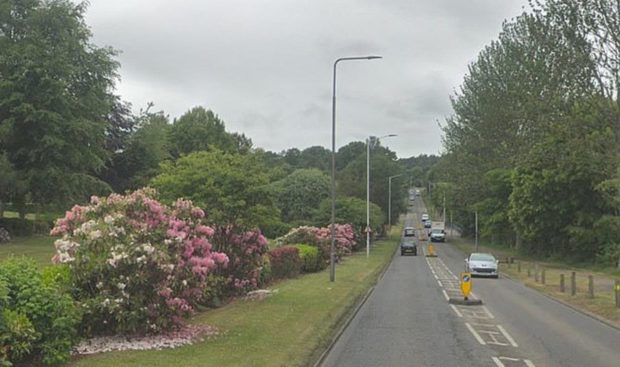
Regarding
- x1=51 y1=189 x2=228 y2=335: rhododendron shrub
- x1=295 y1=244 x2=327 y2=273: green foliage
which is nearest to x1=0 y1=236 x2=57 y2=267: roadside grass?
x1=295 y1=244 x2=327 y2=273: green foliage

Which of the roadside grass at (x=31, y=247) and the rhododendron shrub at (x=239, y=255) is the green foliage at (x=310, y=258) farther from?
the rhododendron shrub at (x=239, y=255)

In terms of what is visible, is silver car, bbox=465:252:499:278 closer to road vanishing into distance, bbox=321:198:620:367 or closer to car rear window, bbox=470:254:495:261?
car rear window, bbox=470:254:495:261

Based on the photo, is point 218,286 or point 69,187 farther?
point 69,187

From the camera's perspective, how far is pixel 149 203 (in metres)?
14.0

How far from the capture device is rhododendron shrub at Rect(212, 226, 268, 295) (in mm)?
20952

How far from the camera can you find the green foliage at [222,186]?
1975cm

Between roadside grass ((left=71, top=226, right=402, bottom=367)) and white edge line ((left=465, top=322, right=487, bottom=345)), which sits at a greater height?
roadside grass ((left=71, top=226, right=402, bottom=367))

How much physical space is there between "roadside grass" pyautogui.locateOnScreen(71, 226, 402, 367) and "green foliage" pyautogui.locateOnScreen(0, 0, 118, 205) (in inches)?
1136

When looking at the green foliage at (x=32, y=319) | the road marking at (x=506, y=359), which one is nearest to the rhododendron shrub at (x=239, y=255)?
the road marking at (x=506, y=359)

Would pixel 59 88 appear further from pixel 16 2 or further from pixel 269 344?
pixel 269 344

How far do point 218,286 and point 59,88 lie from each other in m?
32.8

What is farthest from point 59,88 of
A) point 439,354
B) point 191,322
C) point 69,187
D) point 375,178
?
point 375,178

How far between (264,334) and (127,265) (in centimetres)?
303

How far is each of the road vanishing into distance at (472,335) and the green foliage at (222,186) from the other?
171 inches
